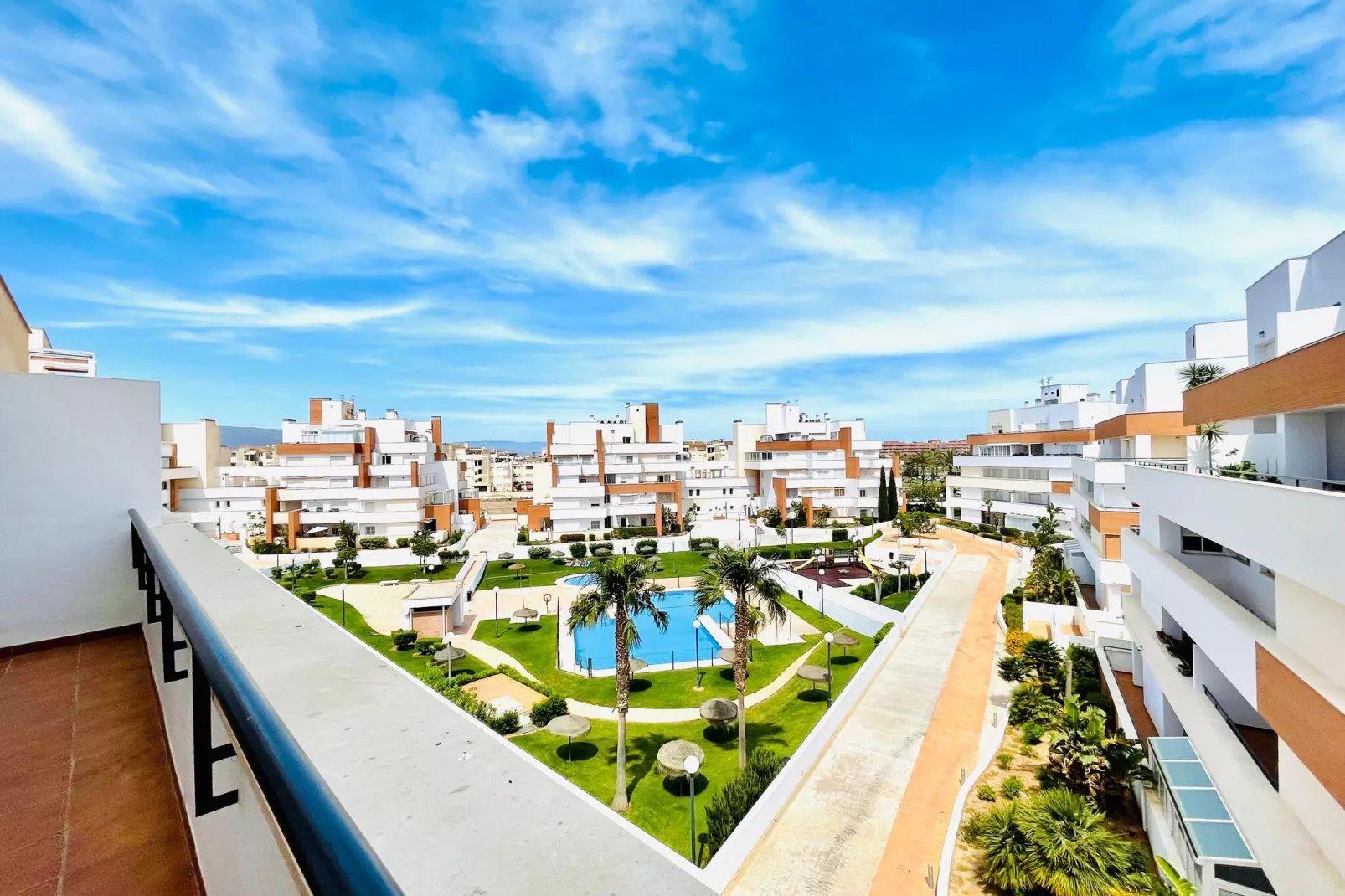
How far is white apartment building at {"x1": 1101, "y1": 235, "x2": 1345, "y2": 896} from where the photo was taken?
285 inches

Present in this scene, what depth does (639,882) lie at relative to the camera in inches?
41.8

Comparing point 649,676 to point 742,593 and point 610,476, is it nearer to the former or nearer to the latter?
point 742,593

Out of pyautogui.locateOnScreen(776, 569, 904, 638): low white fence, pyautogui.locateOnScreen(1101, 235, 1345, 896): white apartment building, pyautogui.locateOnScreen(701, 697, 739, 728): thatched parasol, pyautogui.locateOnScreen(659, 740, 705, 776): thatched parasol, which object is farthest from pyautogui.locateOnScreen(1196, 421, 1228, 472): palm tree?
pyautogui.locateOnScreen(659, 740, 705, 776): thatched parasol

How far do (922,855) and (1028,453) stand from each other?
4121cm

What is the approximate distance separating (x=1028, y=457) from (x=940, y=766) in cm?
3638

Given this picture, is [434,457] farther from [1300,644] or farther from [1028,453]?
[1300,644]

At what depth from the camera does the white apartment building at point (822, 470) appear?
178 ft

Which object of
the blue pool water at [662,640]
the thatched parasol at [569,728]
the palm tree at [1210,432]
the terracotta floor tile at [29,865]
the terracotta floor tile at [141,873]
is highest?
the palm tree at [1210,432]

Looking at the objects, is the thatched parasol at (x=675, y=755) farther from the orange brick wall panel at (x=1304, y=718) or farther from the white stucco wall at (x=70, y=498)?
the white stucco wall at (x=70, y=498)

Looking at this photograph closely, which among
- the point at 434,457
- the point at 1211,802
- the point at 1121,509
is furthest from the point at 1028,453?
the point at 434,457

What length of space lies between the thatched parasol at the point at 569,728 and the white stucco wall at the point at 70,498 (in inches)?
500

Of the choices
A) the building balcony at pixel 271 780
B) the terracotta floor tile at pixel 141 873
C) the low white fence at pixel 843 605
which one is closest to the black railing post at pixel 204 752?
the building balcony at pixel 271 780

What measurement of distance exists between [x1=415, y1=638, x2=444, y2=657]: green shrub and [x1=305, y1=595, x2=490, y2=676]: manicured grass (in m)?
0.19

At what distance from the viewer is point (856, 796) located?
1374 cm
